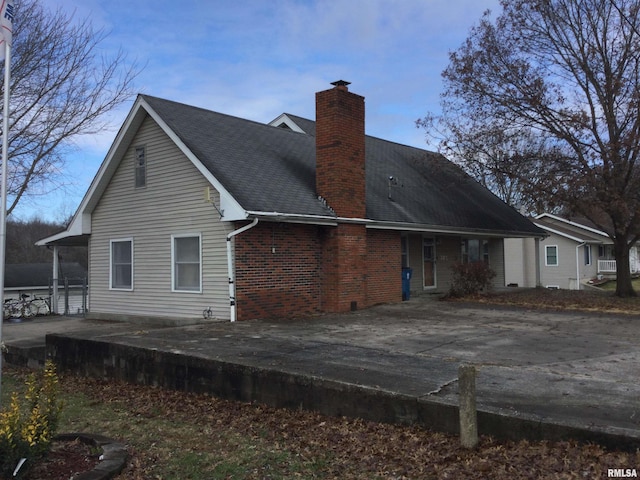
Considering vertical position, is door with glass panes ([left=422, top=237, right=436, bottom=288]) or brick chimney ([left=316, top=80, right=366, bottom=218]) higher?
brick chimney ([left=316, top=80, right=366, bottom=218])

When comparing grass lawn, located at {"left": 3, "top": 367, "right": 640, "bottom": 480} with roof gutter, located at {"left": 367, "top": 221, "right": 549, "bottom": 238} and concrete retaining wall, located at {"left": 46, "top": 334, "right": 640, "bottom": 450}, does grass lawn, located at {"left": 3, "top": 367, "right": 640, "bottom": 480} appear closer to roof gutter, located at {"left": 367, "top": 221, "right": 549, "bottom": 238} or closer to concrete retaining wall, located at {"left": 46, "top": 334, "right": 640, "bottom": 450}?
concrete retaining wall, located at {"left": 46, "top": 334, "right": 640, "bottom": 450}

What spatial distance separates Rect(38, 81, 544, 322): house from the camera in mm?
12555

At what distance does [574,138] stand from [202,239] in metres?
11.9

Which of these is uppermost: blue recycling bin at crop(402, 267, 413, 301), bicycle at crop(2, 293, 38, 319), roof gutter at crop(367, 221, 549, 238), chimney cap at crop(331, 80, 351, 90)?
chimney cap at crop(331, 80, 351, 90)

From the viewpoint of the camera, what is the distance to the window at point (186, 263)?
1327cm

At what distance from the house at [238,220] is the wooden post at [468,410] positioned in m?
7.34

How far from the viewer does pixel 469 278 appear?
18.2 meters

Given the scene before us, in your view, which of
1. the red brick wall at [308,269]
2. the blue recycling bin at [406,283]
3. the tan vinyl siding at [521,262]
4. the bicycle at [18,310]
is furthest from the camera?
the tan vinyl siding at [521,262]

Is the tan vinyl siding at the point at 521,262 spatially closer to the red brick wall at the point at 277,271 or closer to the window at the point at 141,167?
the red brick wall at the point at 277,271

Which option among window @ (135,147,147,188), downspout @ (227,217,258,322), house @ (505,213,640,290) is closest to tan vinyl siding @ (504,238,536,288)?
house @ (505,213,640,290)

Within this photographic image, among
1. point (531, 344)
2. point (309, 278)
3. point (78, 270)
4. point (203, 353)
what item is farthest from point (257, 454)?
point (78, 270)

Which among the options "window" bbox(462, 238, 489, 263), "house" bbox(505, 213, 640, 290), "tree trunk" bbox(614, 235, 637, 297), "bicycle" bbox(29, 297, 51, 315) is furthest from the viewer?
"house" bbox(505, 213, 640, 290)

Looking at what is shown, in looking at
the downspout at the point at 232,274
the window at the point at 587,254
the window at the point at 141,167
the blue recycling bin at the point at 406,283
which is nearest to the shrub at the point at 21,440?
the downspout at the point at 232,274

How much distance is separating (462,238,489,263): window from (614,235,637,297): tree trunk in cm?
518
